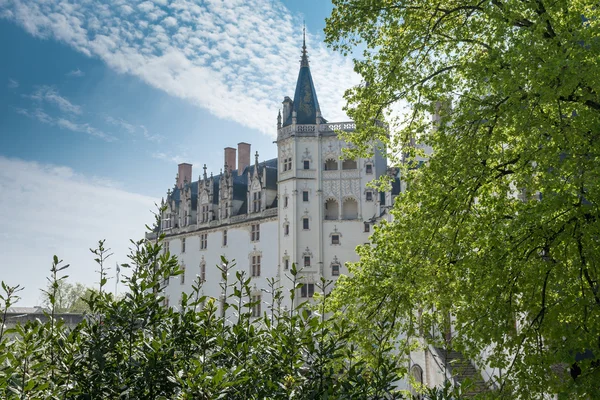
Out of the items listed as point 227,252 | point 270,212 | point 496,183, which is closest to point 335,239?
point 270,212

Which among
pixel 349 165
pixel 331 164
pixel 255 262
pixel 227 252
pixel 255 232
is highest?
pixel 331 164

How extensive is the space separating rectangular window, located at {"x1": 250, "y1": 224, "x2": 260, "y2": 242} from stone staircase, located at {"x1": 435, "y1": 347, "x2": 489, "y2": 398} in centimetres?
2341

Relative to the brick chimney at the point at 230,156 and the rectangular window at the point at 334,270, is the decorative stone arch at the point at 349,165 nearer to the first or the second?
the rectangular window at the point at 334,270

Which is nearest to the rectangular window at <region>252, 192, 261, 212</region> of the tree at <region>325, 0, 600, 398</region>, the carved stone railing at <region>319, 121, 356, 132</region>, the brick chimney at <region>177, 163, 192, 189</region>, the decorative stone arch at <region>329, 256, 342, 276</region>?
the carved stone railing at <region>319, 121, 356, 132</region>

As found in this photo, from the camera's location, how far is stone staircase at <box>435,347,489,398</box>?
5326 millimetres

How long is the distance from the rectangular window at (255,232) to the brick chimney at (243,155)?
376 inches

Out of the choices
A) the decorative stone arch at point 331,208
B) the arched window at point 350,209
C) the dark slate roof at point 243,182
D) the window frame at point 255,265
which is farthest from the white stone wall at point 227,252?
the arched window at point 350,209

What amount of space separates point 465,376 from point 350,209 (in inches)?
949

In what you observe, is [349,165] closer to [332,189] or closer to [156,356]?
[332,189]

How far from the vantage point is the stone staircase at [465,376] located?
533 cm

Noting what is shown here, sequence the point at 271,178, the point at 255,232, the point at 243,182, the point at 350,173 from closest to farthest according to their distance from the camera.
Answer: the point at 350,173
the point at 255,232
the point at 271,178
the point at 243,182

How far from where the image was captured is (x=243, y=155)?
5466 centimetres

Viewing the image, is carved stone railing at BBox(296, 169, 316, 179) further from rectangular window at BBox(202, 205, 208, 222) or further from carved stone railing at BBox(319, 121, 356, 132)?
rectangular window at BBox(202, 205, 208, 222)

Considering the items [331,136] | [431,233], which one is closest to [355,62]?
[431,233]
